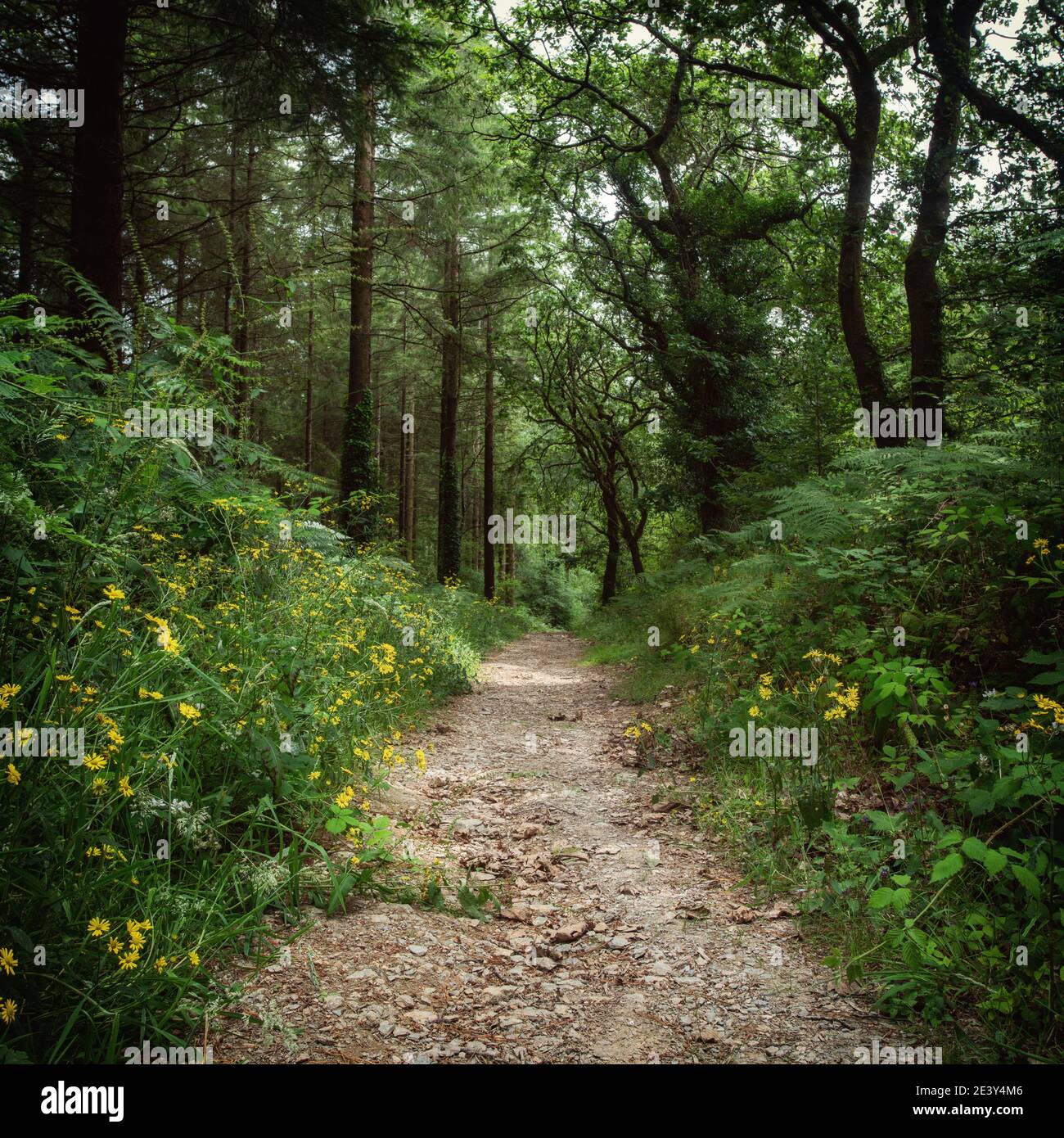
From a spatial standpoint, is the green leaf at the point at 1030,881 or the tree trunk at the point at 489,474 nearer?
the green leaf at the point at 1030,881

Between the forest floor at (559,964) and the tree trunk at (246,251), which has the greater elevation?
the tree trunk at (246,251)

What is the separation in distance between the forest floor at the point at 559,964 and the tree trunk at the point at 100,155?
5.43m

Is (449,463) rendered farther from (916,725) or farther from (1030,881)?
(1030,881)

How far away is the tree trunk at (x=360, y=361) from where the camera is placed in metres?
11.9

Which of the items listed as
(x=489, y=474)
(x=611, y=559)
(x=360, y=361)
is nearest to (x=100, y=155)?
(x=360, y=361)

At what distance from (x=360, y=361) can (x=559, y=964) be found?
11581 mm

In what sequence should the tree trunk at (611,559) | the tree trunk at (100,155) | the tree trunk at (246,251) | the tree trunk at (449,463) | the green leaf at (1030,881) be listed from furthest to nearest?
the tree trunk at (611,559)
the tree trunk at (449,463)
the tree trunk at (246,251)
the tree trunk at (100,155)
the green leaf at (1030,881)

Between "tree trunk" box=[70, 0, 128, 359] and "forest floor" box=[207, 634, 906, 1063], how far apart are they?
5.43 m

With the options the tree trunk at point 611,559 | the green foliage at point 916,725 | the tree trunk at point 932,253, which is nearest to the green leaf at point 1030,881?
the green foliage at point 916,725

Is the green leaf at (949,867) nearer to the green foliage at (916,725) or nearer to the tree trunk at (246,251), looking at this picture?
the green foliage at (916,725)

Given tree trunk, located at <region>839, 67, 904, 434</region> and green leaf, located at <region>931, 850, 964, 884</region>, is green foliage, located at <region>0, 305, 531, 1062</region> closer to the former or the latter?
green leaf, located at <region>931, 850, 964, 884</region>

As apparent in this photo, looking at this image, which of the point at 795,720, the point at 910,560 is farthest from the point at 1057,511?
the point at 795,720

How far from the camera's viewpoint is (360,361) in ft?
40.6

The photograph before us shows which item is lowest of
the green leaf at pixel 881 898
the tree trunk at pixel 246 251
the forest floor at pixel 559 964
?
the forest floor at pixel 559 964
